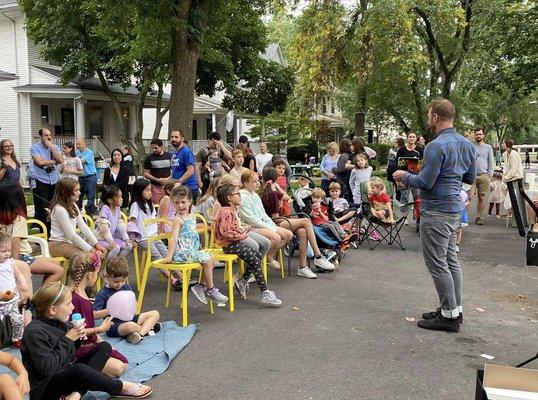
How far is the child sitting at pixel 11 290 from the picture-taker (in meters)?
4.15

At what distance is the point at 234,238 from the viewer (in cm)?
596

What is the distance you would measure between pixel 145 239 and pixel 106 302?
184 cm

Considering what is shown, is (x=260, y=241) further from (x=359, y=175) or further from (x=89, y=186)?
(x=89, y=186)

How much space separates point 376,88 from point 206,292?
2280cm

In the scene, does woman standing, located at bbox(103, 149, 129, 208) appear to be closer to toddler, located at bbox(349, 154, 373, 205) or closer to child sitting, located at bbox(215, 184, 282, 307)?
toddler, located at bbox(349, 154, 373, 205)

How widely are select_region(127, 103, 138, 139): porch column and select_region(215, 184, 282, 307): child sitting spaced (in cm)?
2138

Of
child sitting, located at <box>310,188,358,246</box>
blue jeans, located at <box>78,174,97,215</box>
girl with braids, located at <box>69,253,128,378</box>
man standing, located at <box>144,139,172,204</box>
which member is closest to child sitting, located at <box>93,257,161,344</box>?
girl with braids, located at <box>69,253,128,378</box>

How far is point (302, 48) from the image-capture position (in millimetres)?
22250

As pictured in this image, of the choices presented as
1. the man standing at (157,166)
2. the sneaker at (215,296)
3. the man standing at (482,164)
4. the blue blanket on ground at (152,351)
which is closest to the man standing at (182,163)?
the man standing at (157,166)

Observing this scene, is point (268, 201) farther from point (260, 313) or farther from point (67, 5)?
point (67, 5)

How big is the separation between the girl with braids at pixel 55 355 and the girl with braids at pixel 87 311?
30 centimetres

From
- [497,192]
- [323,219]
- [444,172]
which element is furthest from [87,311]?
[497,192]

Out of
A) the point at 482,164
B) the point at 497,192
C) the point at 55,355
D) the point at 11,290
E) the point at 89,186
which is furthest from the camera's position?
the point at 497,192

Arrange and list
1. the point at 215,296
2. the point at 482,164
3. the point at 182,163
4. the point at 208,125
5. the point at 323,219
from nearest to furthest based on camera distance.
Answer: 1. the point at 215,296
2. the point at 323,219
3. the point at 182,163
4. the point at 482,164
5. the point at 208,125
